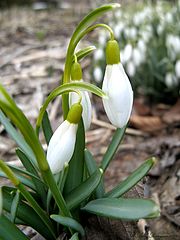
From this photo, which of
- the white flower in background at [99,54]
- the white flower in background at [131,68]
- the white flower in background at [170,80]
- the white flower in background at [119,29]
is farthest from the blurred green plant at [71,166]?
the white flower in background at [119,29]

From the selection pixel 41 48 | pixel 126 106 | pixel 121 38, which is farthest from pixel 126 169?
pixel 41 48

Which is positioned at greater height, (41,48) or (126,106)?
(126,106)

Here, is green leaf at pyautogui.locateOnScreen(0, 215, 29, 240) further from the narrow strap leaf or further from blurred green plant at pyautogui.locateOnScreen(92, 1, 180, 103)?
blurred green plant at pyautogui.locateOnScreen(92, 1, 180, 103)

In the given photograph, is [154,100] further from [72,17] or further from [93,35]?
[72,17]

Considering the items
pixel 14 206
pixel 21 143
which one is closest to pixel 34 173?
pixel 21 143

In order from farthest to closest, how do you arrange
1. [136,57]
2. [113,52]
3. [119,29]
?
[119,29] → [136,57] → [113,52]

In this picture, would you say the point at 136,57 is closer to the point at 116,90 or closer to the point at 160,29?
the point at 160,29
